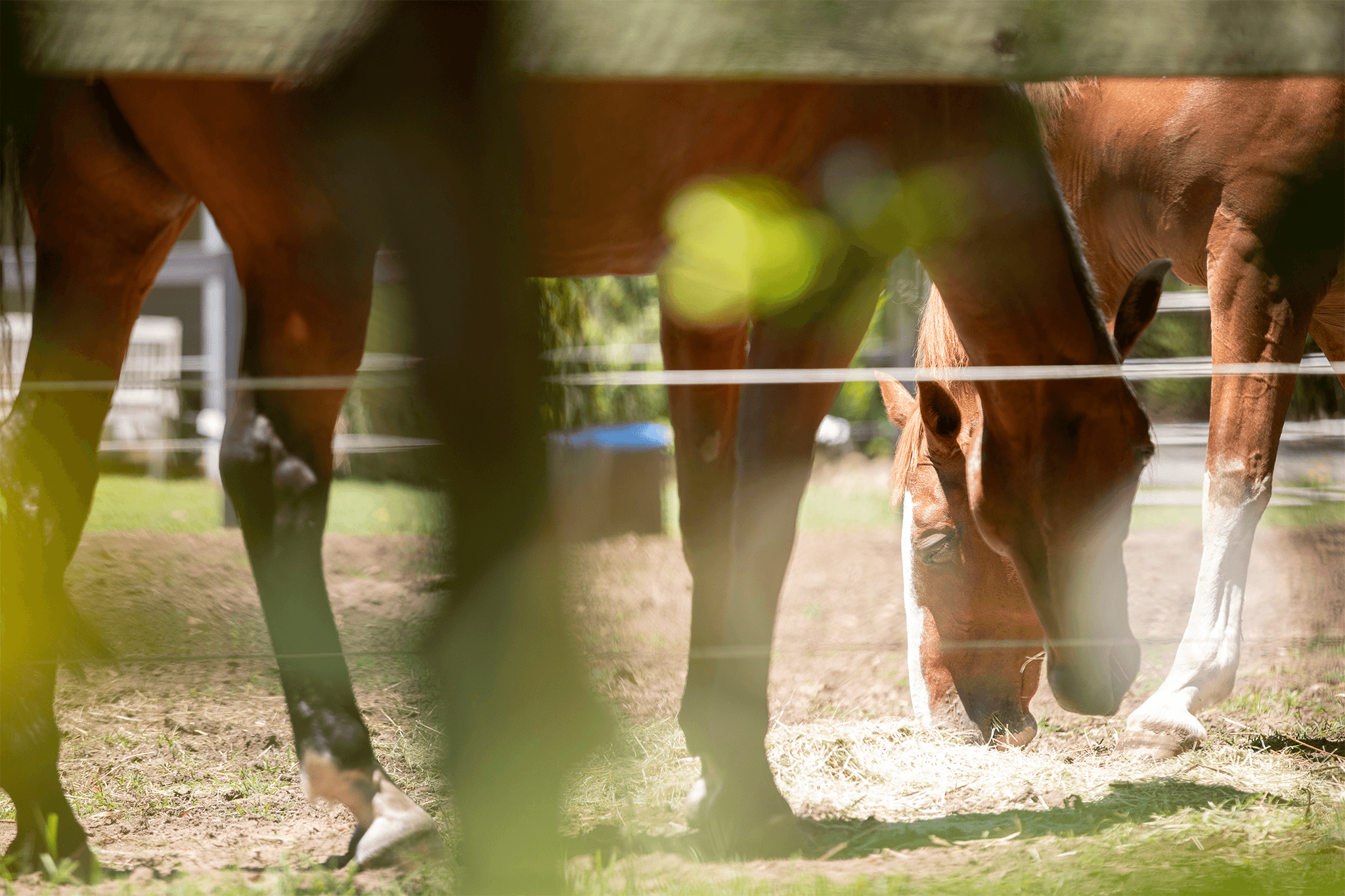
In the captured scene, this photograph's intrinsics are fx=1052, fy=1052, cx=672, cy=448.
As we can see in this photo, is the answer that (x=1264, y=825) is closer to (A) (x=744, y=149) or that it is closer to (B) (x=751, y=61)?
(A) (x=744, y=149)

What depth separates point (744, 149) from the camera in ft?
6.09

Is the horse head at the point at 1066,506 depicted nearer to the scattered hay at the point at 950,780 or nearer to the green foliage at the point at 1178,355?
the scattered hay at the point at 950,780

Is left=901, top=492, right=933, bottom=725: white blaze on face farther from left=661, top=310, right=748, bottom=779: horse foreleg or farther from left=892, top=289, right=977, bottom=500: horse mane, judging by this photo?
left=661, top=310, right=748, bottom=779: horse foreleg

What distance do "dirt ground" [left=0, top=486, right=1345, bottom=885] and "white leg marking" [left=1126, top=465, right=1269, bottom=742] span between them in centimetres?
13

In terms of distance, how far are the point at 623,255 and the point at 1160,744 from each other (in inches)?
67.1

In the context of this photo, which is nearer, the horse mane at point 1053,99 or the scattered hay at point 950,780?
the scattered hay at point 950,780

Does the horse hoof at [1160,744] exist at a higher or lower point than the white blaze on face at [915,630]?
lower

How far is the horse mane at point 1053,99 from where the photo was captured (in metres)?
2.84

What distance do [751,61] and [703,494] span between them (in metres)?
1.27

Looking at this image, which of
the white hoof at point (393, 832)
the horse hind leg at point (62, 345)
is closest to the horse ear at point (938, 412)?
the white hoof at point (393, 832)

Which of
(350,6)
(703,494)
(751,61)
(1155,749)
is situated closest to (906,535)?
(703,494)

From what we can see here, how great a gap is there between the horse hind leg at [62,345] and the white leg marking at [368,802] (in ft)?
1.65

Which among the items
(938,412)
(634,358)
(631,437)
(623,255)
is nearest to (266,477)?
(623,255)

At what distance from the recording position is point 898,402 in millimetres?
2551
